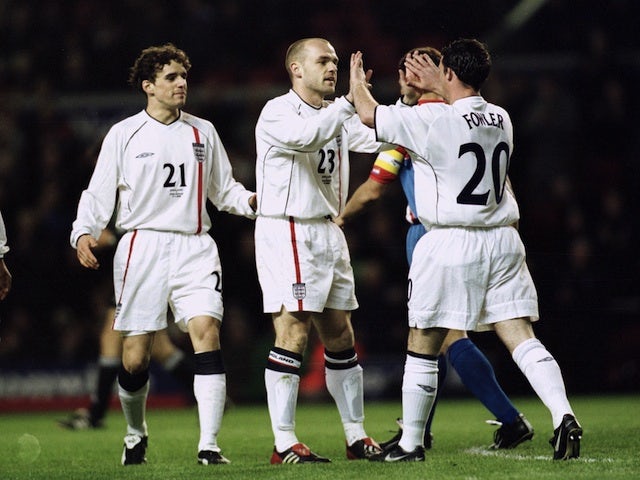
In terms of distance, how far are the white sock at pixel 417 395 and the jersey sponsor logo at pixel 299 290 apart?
0.78 metres

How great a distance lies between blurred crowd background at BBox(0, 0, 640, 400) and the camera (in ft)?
40.4

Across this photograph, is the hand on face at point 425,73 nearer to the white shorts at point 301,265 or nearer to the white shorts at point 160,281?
the white shorts at point 301,265

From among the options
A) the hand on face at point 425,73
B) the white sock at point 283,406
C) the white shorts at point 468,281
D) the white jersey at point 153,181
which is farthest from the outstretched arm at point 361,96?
the white sock at point 283,406

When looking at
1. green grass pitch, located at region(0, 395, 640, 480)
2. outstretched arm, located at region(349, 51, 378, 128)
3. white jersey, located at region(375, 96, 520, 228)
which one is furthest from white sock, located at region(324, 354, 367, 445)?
outstretched arm, located at region(349, 51, 378, 128)

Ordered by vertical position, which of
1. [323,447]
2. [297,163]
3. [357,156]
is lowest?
[323,447]

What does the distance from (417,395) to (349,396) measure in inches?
34.6

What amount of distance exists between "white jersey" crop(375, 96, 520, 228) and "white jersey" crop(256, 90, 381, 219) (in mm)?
444

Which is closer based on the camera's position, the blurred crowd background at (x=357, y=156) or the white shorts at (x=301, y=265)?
the white shorts at (x=301, y=265)

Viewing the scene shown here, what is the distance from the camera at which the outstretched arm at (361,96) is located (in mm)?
6035

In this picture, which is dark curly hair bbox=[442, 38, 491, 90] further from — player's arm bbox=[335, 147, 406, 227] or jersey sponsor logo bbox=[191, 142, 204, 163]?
jersey sponsor logo bbox=[191, 142, 204, 163]

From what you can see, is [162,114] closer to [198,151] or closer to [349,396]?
[198,151]

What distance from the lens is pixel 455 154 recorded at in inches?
234

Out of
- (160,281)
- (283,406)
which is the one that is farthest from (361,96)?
(283,406)

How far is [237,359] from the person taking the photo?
489 inches
